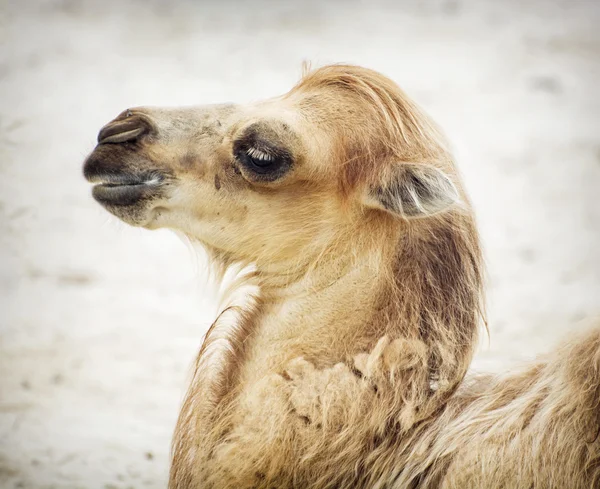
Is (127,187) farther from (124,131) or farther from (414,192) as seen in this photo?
(414,192)

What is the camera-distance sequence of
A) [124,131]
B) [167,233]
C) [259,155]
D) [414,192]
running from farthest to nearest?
[167,233], [124,131], [259,155], [414,192]

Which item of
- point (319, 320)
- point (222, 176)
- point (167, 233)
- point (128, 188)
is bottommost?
point (167, 233)

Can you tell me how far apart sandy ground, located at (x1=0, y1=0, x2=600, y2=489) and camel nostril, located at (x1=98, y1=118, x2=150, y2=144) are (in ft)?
3.82

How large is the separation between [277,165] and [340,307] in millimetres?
548

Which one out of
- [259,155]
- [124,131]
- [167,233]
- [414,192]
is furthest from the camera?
[167,233]

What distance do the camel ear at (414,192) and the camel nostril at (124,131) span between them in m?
0.87

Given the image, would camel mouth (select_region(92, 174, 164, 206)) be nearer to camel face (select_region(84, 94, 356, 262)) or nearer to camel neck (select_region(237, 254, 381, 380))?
camel face (select_region(84, 94, 356, 262))

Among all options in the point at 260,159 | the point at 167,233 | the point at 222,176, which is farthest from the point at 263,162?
the point at 167,233

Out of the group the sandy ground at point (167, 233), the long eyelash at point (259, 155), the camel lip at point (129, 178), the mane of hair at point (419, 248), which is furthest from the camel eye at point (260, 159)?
the sandy ground at point (167, 233)

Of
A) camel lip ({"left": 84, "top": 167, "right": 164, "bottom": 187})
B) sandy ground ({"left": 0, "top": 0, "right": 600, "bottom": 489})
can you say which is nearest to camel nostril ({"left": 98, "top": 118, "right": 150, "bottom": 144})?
camel lip ({"left": 84, "top": 167, "right": 164, "bottom": 187})

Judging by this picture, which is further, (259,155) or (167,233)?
(167,233)

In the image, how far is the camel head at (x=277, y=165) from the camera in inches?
120

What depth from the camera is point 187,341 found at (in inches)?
238

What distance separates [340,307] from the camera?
300 centimetres
